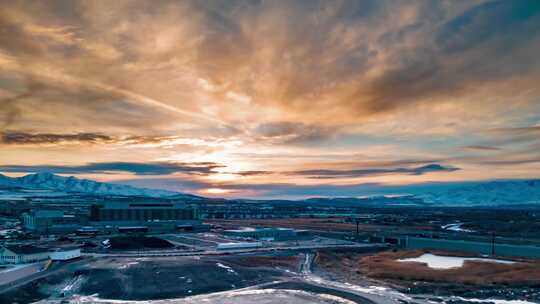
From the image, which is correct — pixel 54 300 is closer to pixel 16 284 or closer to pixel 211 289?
pixel 16 284

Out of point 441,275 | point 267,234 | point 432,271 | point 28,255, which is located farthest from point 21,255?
point 441,275

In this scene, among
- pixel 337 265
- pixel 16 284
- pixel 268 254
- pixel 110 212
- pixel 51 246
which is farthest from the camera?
pixel 110 212

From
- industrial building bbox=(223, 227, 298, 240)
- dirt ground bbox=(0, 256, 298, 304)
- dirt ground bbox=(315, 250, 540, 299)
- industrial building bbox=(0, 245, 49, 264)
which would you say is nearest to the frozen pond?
dirt ground bbox=(315, 250, 540, 299)

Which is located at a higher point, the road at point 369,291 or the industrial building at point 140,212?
the industrial building at point 140,212

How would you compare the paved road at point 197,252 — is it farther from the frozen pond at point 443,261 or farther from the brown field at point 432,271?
the frozen pond at point 443,261

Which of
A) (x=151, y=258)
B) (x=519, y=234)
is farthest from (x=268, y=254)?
(x=519, y=234)

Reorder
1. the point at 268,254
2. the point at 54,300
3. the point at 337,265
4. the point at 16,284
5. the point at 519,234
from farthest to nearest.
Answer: the point at 519,234
the point at 268,254
the point at 337,265
the point at 16,284
the point at 54,300

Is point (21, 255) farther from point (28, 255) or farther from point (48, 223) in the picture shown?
point (48, 223)

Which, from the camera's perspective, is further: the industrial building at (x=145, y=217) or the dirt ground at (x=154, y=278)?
the industrial building at (x=145, y=217)

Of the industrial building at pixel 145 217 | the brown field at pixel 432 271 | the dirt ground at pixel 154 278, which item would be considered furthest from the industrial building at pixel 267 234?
the dirt ground at pixel 154 278
